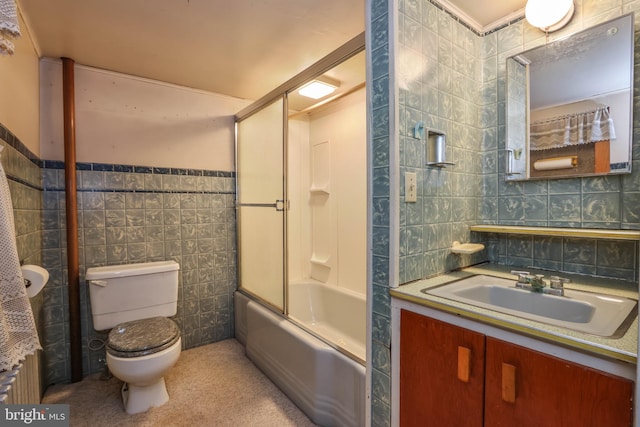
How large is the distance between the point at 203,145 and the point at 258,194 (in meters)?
0.65

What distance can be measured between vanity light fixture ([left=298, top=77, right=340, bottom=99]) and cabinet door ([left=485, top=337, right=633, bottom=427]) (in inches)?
74.0

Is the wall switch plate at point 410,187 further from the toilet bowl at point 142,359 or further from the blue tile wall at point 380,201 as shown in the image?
the toilet bowl at point 142,359

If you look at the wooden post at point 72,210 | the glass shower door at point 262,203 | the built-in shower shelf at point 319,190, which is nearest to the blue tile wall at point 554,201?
the glass shower door at point 262,203

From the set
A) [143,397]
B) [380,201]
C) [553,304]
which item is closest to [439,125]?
[380,201]

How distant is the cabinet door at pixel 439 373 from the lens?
0.99m

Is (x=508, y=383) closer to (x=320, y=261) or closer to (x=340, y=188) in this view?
(x=340, y=188)

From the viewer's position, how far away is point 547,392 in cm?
83

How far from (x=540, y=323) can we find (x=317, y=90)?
2.03 metres

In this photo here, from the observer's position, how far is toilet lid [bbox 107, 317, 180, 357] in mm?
1698

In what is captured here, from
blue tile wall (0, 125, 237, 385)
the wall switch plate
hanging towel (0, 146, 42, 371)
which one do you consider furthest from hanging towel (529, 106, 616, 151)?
blue tile wall (0, 125, 237, 385)

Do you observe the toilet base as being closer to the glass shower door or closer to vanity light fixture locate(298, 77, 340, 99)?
the glass shower door

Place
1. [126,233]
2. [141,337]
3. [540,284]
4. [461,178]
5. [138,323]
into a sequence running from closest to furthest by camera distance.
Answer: [540,284] → [461,178] → [141,337] → [138,323] → [126,233]

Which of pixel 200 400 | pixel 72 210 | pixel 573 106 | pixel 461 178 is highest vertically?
pixel 573 106

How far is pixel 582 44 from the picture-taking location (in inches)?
52.4
